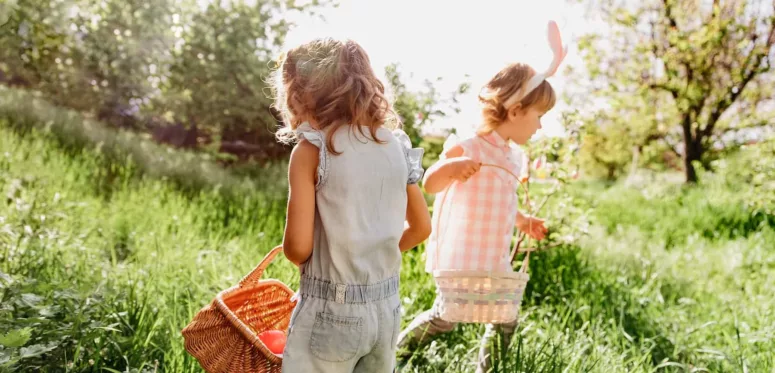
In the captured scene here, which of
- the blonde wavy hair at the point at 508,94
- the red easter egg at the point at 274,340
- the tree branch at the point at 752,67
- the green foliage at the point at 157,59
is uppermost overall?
the tree branch at the point at 752,67

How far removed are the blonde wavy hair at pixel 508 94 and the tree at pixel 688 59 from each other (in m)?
7.52

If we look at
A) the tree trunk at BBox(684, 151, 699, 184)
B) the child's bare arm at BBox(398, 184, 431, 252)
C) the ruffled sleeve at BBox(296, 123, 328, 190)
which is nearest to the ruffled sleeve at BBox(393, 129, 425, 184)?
the child's bare arm at BBox(398, 184, 431, 252)

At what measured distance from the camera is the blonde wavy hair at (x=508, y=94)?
2.43 m

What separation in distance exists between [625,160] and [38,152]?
17.0m

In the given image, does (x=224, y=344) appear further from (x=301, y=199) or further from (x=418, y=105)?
(x=418, y=105)

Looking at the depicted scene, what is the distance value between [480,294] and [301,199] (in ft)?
3.12

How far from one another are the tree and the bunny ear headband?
757 centimetres

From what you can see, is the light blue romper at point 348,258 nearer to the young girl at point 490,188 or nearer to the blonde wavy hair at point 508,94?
the young girl at point 490,188

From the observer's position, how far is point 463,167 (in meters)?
2.22

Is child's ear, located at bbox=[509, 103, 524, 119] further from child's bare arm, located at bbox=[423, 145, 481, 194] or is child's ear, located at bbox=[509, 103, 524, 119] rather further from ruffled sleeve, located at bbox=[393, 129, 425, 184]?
ruffled sleeve, located at bbox=[393, 129, 425, 184]

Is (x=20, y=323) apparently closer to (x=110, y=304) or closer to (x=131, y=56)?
(x=110, y=304)

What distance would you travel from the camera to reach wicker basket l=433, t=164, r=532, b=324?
2.31 metres

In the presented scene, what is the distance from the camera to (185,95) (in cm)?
643

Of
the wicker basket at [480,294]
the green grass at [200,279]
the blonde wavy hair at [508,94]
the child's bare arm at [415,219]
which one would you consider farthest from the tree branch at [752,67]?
the child's bare arm at [415,219]
